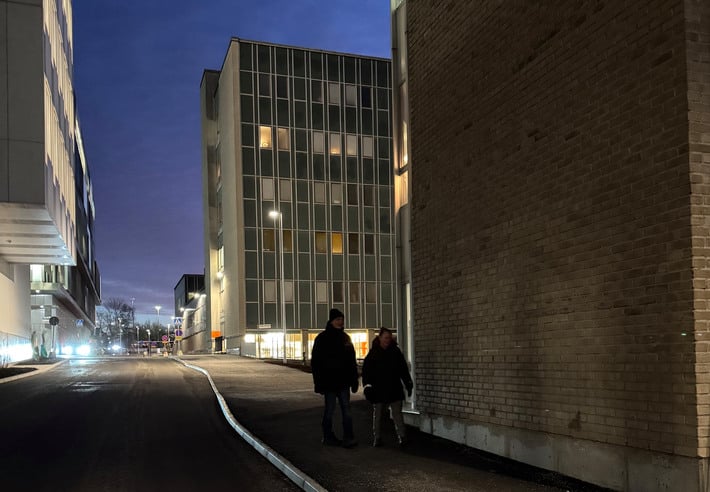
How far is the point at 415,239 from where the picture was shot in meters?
11.2

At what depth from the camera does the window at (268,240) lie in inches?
2016

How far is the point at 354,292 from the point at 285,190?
9.31 meters

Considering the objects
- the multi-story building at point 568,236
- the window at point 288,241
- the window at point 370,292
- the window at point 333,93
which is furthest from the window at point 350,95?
the multi-story building at point 568,236

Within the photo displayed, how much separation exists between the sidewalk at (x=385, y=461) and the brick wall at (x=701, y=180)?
5.57 ft

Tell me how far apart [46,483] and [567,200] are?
6.58m

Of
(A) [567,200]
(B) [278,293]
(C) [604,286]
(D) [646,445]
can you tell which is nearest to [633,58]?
(A) [567,200]

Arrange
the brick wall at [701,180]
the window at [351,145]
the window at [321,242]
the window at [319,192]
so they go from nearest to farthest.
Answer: the brick wall at [701,180] < the window at [321,242] < the window at [319,192] < the window at [351,145]

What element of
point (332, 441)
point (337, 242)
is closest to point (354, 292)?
point (337, 242)

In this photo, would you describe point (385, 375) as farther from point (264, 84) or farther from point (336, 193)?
point (264, 84)

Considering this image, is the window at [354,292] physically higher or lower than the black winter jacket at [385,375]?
higher

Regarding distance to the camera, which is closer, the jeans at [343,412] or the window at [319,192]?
the jeans at [343,412]

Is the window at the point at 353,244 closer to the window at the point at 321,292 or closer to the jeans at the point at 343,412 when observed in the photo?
the window at the point at 321,292

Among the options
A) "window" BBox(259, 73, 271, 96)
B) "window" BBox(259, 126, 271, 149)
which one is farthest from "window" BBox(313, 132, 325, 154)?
"window" BBox(259, 73, 271, 96)

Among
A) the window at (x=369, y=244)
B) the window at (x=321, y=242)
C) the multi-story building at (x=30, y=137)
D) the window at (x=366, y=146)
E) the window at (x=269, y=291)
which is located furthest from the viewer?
the window at (x=366, y=146)
